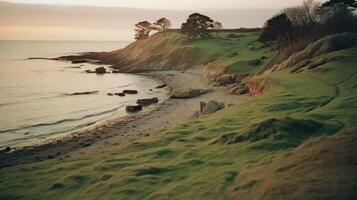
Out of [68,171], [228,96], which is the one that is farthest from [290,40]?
[68,171]

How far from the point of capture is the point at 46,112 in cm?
5322

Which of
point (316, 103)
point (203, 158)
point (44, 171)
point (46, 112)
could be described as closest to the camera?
point (203, 158)

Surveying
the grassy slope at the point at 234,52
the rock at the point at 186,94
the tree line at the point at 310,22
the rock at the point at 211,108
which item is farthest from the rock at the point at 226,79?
the rock at the point at 211,108

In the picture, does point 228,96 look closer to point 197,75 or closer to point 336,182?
point 197,75

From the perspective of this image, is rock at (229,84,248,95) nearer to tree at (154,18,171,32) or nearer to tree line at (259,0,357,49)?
tree line at (259,0,357,49)

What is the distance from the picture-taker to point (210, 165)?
64.7ft

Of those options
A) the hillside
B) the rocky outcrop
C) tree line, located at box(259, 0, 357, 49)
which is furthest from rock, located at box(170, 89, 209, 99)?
tree line, located at box(259, 0, 357, 49)

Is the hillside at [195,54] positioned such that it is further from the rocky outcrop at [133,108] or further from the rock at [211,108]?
the rock at [211,108]

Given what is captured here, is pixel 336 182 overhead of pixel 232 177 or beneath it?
overhead

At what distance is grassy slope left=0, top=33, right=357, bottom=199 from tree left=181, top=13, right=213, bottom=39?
337ft

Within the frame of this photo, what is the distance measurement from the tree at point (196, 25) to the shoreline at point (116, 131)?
240 ft

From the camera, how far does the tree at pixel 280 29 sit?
75.1 metres

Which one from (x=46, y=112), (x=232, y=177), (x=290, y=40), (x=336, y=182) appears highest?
(x=290, y=40)

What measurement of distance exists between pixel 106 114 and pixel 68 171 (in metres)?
29.9
